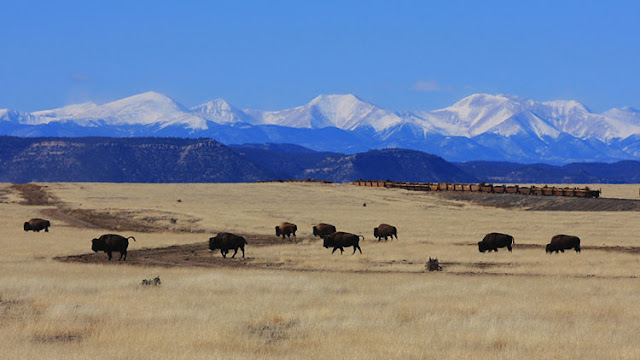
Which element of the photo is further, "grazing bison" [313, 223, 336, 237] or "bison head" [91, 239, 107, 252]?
"grazing bison" [313, 223, 336, 237]

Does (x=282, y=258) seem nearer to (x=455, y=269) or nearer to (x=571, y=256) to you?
(x=455, y=269)

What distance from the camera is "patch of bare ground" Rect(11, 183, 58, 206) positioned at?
8550 centimetres

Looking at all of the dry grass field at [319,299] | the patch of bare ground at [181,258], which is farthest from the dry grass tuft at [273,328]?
the patch of bare ground at [181,258]

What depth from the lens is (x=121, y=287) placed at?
23.7m

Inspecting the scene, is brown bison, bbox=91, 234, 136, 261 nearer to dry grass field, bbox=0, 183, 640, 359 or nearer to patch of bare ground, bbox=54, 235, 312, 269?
patch of bare ground, bbox=54, 235, 312, 269

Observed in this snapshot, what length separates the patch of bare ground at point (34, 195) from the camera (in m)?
85.5

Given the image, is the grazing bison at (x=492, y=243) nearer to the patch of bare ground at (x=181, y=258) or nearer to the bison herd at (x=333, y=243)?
the bison herd at (x=333, y=243)

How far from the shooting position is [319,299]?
71.5 feet

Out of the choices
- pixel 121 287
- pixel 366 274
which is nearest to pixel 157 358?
pixel 121 287

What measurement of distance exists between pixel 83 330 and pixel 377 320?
653cm

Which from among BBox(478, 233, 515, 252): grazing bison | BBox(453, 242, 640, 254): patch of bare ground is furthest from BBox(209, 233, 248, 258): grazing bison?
BBox(453, 242, 640, 254): patch of bare ground

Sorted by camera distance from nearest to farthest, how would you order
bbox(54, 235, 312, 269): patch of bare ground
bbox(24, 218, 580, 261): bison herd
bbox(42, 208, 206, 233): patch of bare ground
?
bbox(54, 235, 312, 269): patch of bare ground, bbox(24, 218, 580, 261): bison herd, bbox(42, 208, 206, 233): patch of bare ground

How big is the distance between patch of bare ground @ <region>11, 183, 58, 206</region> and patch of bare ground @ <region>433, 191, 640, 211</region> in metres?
48.9

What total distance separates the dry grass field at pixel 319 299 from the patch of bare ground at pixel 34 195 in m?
35.9
